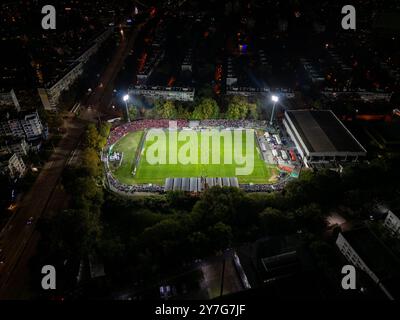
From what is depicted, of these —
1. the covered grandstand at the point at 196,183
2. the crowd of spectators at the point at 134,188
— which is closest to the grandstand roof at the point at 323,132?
the covered grandstand at the point at 196,183

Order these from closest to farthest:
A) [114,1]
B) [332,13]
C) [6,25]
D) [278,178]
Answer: [278,178]
[6,25]
[332,13]
[114,1]

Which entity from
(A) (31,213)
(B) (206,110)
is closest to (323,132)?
(B) (206,110)

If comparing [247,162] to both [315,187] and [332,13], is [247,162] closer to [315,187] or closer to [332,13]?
[315,187]

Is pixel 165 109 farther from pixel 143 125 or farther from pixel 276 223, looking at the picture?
pixel 276 223

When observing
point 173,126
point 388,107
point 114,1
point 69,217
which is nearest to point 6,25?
point 114,1

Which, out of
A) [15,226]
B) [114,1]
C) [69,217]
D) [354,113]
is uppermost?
Result: [114,1]

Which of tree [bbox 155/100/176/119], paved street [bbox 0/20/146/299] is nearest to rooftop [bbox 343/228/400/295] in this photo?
paved street [bbox 0/20/146/299]

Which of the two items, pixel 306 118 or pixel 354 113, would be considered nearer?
pixel 306 118

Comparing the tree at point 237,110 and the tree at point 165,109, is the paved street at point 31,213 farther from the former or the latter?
the tree at point 237,110
